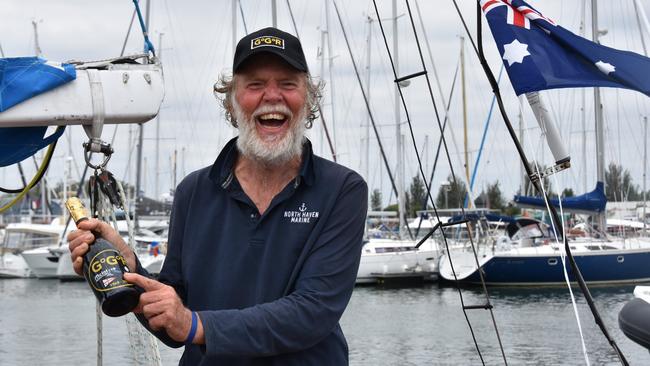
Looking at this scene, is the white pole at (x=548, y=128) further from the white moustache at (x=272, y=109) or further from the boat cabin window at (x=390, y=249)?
the boat cabin window at (x=390, y=249)

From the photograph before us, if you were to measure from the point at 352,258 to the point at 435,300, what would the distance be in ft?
108

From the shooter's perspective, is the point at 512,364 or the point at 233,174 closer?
the point at 233,174

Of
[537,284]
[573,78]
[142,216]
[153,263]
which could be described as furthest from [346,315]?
[142,216]

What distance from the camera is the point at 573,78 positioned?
4.33 meters

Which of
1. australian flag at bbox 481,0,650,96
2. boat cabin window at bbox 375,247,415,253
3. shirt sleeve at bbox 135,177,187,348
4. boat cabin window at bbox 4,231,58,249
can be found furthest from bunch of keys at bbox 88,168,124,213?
boat cabin window at bbox 4,231,58,249

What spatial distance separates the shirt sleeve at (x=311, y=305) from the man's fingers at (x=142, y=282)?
0.16 meters

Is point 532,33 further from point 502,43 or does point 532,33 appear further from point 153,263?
point 153,263

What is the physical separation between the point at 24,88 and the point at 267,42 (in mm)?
1206

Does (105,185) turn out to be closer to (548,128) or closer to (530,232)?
(548,128)

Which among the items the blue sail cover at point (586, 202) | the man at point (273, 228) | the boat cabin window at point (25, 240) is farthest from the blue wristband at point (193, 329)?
the boat cabin window at point (25, 240)

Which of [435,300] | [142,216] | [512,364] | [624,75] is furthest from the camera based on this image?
[142,216]

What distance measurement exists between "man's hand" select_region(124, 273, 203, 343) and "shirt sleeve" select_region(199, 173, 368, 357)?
0.08 metres

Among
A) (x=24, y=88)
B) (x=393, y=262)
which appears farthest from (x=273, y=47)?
(x=393, y=262)

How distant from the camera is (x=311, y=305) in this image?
279cm
